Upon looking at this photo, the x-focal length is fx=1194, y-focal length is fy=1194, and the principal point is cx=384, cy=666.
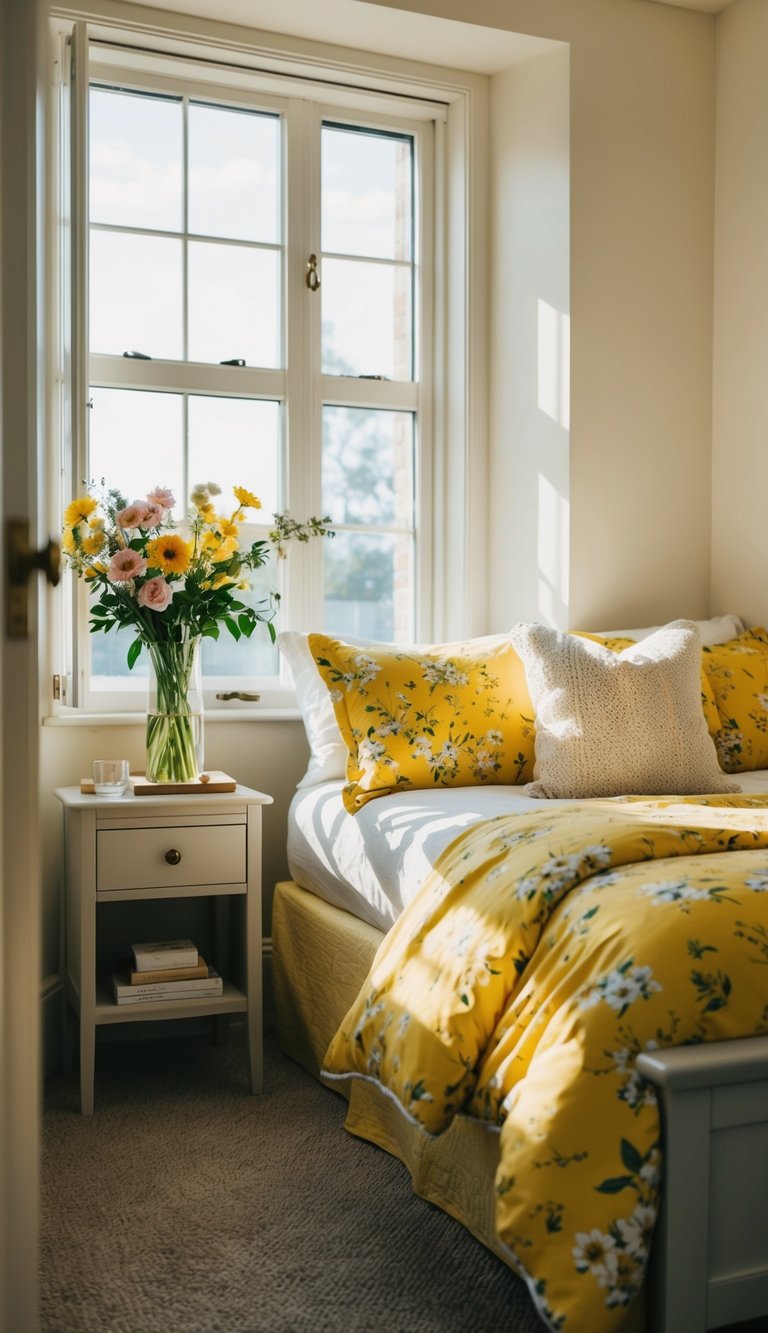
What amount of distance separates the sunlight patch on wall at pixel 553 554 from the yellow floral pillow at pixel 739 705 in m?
0.41

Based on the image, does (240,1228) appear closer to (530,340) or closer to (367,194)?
(530,340)

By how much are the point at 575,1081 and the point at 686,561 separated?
7.28 ft

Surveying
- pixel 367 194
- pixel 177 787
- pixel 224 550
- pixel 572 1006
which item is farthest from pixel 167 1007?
pixel 367 194

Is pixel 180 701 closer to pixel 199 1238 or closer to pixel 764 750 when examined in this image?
pixel 199 1238

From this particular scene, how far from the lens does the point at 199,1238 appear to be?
6.29 feet

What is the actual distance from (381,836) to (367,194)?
77.6 inches

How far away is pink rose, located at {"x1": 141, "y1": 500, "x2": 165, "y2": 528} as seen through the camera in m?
2.62

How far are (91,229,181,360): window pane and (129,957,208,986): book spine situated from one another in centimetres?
156

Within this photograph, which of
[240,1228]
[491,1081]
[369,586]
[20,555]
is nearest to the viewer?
[20,555]

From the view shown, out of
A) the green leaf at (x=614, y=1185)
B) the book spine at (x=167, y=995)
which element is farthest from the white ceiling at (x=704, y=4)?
the green leaf at (x=614, y=1185)

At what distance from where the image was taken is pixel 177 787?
2602 mm

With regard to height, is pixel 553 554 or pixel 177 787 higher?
pixel 553 554

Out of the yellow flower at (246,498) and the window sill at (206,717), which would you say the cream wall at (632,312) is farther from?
the yellow flower at (246,498)

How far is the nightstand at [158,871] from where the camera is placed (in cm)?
246
